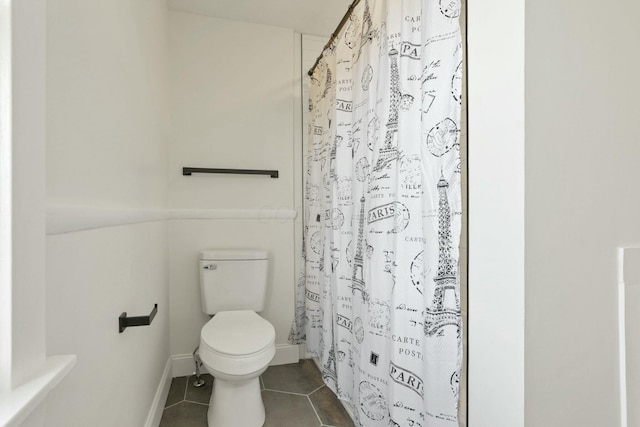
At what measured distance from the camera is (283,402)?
6.00 ft

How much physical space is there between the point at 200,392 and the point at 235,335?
653 millimetres

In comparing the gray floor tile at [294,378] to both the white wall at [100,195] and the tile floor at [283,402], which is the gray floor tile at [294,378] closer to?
the tile floor at [283,402]

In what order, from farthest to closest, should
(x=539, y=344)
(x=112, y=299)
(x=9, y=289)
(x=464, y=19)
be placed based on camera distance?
(x=112, y=299) → (x=464, y=19) → (x=539, y=344) → (x=9, y=289)

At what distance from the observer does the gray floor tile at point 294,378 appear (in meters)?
1.98

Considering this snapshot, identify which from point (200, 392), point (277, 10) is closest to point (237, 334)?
point (200, 392)

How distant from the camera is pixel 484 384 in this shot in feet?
2.43

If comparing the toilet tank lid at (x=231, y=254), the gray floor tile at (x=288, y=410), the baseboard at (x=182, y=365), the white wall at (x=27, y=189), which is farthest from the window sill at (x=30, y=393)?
the baseboard at (x=182, y=365)

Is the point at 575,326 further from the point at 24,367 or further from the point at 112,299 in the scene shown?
the point at 112,299

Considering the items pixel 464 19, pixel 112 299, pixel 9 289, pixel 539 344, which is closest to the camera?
pixel 9 289

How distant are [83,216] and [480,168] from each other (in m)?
0.95

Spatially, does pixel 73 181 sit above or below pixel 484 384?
above

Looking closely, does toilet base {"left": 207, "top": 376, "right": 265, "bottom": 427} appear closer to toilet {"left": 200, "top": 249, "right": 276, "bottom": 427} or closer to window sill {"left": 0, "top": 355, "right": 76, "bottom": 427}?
toilet {"left": 200, "top": 249, "right": 276, "bottom": 427}

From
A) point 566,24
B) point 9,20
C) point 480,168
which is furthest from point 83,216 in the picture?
point 566,24

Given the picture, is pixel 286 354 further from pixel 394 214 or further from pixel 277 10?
pixel 277 10
